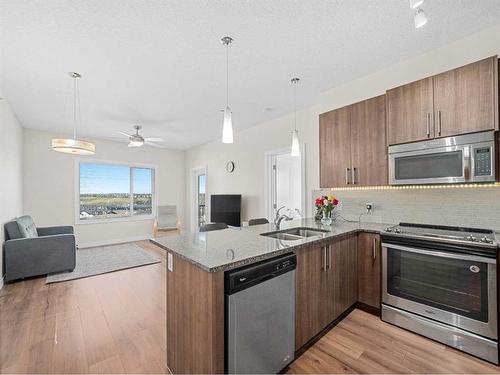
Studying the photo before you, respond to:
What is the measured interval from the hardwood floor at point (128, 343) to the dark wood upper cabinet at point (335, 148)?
157 cm

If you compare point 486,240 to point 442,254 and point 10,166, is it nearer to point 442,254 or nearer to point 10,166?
point 442,254

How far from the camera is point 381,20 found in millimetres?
1983

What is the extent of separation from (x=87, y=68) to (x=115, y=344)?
290 cm

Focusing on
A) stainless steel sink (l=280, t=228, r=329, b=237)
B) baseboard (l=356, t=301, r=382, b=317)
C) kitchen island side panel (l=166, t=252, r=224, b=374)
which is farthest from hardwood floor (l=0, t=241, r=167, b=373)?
baseboard (l=356, t=301, r=382, b=317)

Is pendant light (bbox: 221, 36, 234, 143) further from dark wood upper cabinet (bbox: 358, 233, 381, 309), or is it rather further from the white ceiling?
dark wood upper cabinet (bbox: 358, 233, 381, 309)

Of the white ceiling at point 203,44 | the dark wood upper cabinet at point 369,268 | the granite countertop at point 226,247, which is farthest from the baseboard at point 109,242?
the dark wood upper cabinet at point 369,268

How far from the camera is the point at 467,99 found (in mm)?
1993

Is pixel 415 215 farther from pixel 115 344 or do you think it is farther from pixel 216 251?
pixel 115 344

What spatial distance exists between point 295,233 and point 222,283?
1.50 meters

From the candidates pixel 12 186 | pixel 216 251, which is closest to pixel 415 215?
pixel 216 251

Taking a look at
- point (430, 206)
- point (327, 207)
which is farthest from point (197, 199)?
point (430, 206)

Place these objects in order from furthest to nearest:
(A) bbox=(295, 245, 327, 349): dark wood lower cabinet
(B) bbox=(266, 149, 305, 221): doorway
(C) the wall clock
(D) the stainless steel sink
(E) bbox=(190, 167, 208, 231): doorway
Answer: (E) bbox=(190, 167, 208, 231): doorway → (C) the wall clock → (B) bbox=(266, 149, 305, 221): doorway → (D) the stainless steel sink → (A) bbox=(295, 245, 327, 349): dark wood lower cabinet

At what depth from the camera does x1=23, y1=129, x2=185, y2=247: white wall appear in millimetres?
5188

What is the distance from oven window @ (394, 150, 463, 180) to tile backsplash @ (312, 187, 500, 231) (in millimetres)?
395
